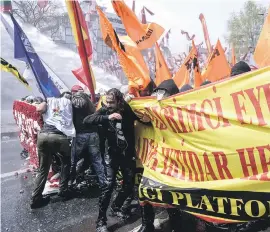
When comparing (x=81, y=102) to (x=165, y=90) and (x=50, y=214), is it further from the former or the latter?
(x=50, y=214)

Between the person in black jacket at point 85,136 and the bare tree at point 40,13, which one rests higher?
the bare tree at point 40,13

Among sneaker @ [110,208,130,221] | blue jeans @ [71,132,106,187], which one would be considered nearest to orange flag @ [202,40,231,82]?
blue jeans @ [71,132,106,187]

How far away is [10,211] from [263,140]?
3731 mm

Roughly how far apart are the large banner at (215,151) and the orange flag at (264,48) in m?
2.58

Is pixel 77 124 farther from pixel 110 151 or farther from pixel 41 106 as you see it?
pixel 110 151

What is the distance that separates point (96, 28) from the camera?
4403 cm

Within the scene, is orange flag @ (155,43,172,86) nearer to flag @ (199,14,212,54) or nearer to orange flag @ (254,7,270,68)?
orange flag @ (254,7,270,68)

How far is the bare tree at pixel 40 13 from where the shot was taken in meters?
42.4

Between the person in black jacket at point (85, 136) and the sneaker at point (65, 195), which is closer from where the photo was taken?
the person in black jacket at point (85, 136)

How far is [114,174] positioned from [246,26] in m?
40.3

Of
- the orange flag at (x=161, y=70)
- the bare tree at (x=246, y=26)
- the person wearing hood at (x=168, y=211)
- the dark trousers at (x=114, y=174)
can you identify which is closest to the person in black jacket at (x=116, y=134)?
the dark trousers at (x=114, y=174)

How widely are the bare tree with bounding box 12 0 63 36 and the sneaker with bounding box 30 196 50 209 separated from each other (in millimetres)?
40440

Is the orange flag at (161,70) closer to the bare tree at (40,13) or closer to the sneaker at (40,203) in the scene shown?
the sneaker at (40,203)

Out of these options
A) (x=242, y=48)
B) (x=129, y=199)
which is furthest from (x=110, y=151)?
(x=242, y=48)
